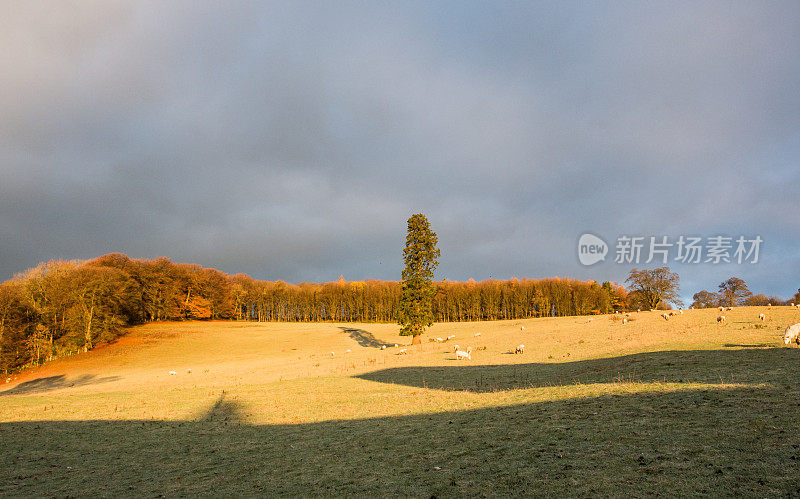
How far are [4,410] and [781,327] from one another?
46997 millimetres

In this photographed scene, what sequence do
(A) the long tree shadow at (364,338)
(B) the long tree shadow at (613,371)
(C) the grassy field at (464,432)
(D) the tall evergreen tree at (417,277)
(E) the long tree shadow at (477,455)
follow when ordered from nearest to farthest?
(E) the long tree shadow at (477,455) < (C) the grassy field at (464,432) < (B) the long tree shadow at (613,371) < (D) the tall evergreen tree at (417,277) < (A) the long tree shadow at (364,338)

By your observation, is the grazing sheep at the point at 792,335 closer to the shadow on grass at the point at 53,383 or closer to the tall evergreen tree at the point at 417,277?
the tall evergreen tree at the point at 417,277

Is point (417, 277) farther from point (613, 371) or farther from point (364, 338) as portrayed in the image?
point (613, 371)

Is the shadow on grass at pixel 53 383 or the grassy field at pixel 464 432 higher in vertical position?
the grassy field at pixel 464 432

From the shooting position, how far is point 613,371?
1836 centimetres

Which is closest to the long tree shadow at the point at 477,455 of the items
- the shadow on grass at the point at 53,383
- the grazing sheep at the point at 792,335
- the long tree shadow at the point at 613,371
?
the long tree shadow at the point at 613,371

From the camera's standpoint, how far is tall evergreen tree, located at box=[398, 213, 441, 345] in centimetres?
5038

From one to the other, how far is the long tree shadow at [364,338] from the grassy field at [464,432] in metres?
33.2

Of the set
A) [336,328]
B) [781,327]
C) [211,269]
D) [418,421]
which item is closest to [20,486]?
[418,421]

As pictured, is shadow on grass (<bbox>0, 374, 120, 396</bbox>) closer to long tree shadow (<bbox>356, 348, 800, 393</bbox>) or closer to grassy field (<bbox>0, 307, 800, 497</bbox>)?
grassy field (<bbox>0, 307, 800, 497</bbox>)

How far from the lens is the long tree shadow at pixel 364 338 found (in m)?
59.4

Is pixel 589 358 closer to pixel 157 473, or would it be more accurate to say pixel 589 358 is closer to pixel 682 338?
pixel 682 338

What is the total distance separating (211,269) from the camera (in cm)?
11231

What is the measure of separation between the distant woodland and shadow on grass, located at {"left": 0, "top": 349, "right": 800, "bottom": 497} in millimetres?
57310
